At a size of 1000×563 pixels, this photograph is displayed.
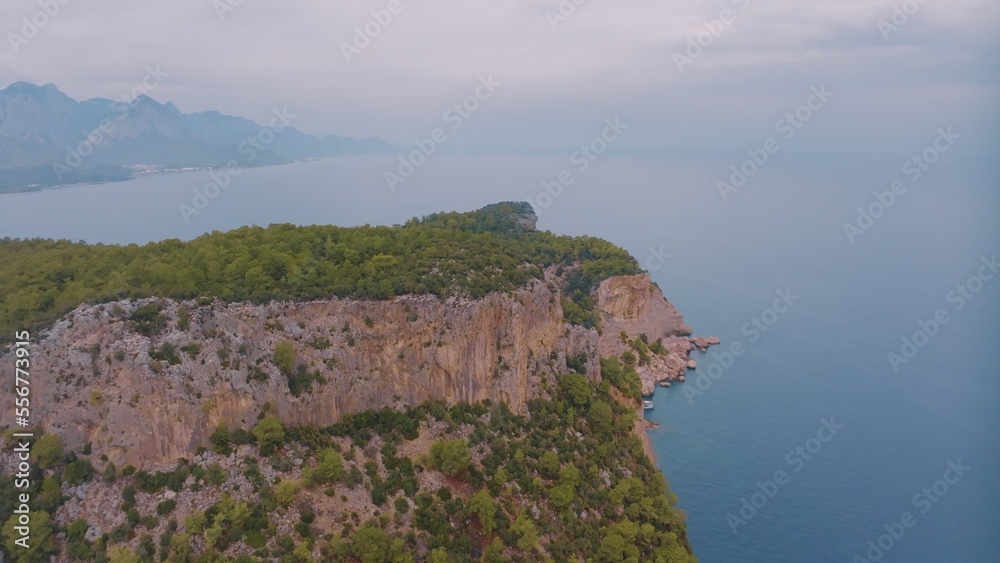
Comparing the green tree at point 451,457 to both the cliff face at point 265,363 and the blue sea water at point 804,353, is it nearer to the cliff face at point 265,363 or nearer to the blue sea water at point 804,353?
the cliff face at point 265,363

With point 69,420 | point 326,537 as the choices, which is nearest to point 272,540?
point 326,537

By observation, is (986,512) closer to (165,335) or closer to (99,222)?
(165,335)

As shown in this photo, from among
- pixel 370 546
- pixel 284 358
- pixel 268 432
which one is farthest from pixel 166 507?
pixel 370 546

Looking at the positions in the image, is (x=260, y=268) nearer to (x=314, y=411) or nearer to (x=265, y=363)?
(x=265, y=363)
